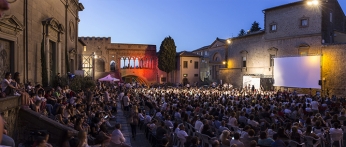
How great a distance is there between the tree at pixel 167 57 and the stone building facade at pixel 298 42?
444 inches

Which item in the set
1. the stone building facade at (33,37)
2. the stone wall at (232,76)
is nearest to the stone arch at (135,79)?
the stone wall at (232,76)

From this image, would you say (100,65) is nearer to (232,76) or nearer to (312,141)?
(232,76)

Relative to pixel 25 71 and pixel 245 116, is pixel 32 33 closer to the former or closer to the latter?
pixel 25 71

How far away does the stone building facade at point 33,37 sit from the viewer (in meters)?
13.4

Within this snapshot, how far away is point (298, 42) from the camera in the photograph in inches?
1362

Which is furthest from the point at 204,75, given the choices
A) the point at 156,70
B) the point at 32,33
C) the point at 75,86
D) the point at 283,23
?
the point at 32,33

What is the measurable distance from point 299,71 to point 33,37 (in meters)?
26.1

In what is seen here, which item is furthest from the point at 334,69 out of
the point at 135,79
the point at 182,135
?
the point at 135,79

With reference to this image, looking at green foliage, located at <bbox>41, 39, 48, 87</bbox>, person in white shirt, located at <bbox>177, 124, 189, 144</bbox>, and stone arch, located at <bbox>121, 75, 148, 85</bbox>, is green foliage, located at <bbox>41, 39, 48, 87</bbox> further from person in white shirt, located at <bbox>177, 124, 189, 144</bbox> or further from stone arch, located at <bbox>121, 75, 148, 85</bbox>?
stone arch, located at <bbox>121, 75, 148, 85</bbox>

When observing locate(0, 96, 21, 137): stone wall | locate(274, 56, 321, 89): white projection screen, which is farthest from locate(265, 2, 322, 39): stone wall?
locate(0, 96, 21, 137): stone wall

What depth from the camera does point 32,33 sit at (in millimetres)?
16094

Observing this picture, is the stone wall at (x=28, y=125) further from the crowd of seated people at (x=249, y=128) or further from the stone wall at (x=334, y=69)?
the stone wall at (x=334, y=69)

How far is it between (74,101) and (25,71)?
11.9ft

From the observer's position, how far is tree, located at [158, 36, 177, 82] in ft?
164
